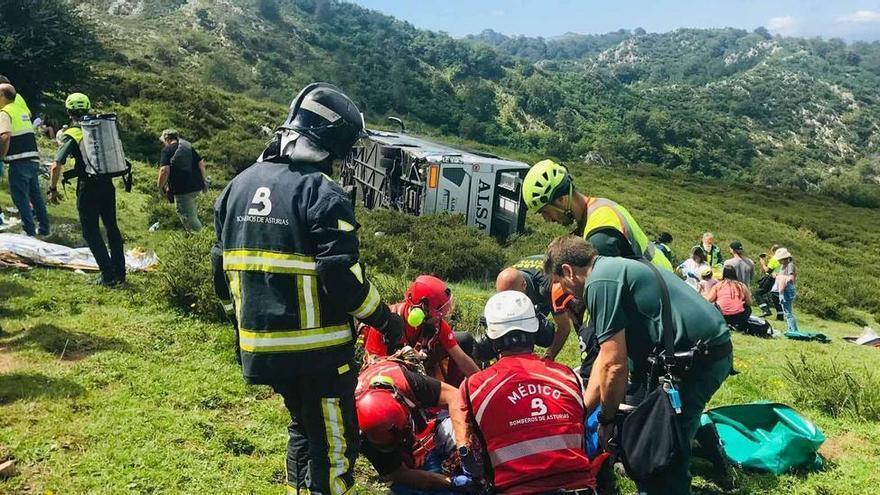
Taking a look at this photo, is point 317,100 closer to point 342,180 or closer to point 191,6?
point 342,180

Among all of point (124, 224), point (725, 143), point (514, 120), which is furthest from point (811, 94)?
point (124, 224)

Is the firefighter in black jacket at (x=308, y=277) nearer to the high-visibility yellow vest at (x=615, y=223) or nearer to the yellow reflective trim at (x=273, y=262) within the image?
the yellow reflective trim at (x=273, y=262)

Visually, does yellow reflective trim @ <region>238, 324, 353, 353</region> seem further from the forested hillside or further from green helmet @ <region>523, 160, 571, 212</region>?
the forested hillside

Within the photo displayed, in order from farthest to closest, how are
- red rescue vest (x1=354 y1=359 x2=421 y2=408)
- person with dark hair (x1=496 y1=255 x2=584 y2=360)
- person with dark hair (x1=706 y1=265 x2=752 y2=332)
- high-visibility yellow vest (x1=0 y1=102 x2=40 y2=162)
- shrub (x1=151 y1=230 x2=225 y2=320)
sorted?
person with dark hair (x1=706 y1=265 x2=752 y2=332) < high-visibility yellow vest (x1=0 y1=102 x2=40 y2=162) < shrub (x1=151 y1=230 x2=225 y2=320) < person with dark hair (x1=496 y1=255 x2=584 y2=360) < red rescue vest (x1=354 y1=359 x2=421 y2=408)

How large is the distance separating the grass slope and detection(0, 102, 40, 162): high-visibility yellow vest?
1550 mm

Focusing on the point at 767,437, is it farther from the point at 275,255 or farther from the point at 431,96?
the point at 431,96

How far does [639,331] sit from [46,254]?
7.38 meters

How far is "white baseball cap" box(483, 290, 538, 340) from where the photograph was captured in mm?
3141

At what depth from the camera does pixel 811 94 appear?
134 meters

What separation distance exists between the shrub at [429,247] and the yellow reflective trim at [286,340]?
28.3 ft

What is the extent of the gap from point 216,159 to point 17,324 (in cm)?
1649

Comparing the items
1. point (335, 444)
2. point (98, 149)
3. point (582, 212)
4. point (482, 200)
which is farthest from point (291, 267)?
point (482, 200)

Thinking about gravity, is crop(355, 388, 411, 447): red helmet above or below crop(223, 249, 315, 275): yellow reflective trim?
below

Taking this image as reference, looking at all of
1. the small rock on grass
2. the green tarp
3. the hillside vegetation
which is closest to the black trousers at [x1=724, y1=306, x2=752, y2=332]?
the hillside vegetation
